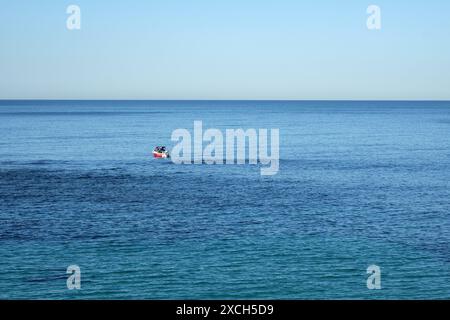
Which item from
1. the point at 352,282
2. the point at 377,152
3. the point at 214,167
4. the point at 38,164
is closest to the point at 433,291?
the point at 352,282

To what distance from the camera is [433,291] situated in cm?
3916

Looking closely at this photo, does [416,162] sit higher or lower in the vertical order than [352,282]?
higher

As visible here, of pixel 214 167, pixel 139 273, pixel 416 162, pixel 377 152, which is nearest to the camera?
pixel 139 273

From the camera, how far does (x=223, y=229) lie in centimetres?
5409

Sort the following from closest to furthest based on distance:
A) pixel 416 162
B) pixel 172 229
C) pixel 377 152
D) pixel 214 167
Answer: pixel 172 229, pixel 214 167, pixel 416 162, pixel 377 152

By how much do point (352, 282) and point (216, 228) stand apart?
55.4 ft

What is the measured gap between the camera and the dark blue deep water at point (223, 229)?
4019 centimetres

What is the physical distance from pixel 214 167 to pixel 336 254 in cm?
5193

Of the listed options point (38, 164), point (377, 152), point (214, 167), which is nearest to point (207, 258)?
point (214, 167)

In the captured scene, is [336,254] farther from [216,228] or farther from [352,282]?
[216,228]

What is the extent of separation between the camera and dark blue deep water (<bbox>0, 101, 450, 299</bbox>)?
40188mm

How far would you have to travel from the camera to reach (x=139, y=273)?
41.8m

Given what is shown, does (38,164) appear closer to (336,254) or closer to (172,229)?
(172,229)
